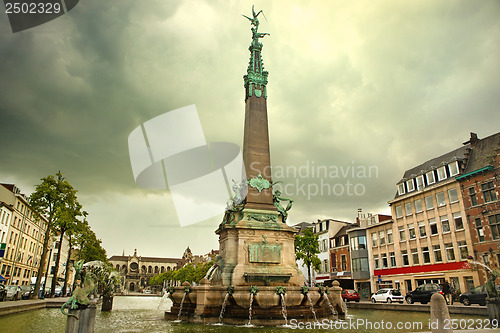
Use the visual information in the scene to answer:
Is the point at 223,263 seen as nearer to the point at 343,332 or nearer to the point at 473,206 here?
the point at 343,332

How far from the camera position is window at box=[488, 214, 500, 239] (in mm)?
32438

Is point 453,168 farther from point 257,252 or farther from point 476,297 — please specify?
point 257,252

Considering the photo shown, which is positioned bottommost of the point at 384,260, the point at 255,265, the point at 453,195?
the point at 255,265

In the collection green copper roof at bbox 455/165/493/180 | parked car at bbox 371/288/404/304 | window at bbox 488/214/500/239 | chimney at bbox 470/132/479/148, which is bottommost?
parked car at bbox 371/288/404/304

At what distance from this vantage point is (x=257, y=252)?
52.5 ft

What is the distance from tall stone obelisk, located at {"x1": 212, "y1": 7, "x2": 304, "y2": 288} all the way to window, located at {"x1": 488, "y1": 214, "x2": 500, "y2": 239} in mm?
26269

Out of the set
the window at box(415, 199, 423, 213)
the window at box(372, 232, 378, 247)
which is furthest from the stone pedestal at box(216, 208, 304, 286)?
the window at box(372, 232, 378, 247)

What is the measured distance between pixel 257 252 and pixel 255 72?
37.6 ft

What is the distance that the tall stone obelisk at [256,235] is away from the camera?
1552 centimetres

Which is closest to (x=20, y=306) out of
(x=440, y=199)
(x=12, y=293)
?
(x=12, y=293)

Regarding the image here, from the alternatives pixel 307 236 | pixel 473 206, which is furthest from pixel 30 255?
pixel 473 206

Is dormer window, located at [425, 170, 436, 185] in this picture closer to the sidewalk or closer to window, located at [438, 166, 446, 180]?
window, located at [438, 166, 446, 180]

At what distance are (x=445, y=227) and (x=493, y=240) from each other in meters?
5.82

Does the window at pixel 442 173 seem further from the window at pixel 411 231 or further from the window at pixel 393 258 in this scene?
the window at pixel 393 258
